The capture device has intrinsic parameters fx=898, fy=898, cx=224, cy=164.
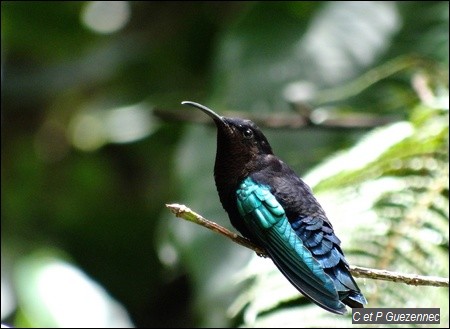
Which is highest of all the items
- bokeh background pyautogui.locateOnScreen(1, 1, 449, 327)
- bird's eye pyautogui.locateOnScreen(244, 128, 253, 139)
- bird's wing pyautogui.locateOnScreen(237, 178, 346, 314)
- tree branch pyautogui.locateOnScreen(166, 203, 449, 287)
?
tree branch pyautogui.locateOnScreen(166, 203, 449, 287)

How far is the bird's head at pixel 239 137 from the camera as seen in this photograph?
6.43 ft

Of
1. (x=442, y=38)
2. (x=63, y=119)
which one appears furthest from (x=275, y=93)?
(x=63, y=119)

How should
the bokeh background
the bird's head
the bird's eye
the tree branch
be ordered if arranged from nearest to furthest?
the tree branch → the bird's head → the bird's eye → the bokeh background

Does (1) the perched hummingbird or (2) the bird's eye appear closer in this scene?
(1) the perched hummingbird

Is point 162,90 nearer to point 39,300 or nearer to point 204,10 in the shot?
point 204,10

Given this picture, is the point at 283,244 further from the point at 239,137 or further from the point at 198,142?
the point at 198,142

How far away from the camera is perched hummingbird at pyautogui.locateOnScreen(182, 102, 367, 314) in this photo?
4.68ft

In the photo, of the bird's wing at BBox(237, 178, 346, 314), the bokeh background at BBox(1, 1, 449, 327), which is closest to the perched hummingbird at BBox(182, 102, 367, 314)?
the bird's wing at BBox(237, 178, 346, 314)

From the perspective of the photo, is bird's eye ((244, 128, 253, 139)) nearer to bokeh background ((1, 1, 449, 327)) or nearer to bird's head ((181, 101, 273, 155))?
bird's head ((181, 101, 273, 155))

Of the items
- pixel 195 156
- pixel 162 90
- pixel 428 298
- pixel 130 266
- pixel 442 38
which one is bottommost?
pixel 130 266

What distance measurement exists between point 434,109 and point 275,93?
1329 millimetres

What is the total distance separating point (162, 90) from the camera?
5.07 metres

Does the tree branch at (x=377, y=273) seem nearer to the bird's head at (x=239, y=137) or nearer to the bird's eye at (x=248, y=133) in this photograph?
the bird's head at (x=239, y=137)

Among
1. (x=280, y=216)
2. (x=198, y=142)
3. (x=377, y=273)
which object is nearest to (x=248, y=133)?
(x=280, y=216)
